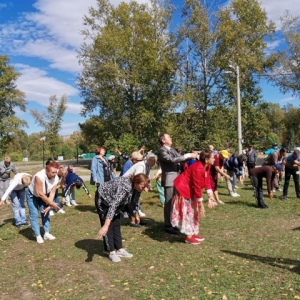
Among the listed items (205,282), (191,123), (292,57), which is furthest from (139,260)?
(292,57)

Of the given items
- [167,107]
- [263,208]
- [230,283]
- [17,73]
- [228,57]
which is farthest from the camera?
[17,73]

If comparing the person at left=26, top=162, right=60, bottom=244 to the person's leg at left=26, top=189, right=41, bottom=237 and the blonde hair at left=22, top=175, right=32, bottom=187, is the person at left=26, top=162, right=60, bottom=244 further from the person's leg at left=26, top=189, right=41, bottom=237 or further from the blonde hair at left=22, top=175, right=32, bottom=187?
the blonde hair at left=22, top=175, right=32, bottom=187

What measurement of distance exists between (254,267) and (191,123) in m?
22.7

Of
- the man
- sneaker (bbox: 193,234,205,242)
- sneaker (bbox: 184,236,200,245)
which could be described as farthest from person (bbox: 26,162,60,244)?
sneaker (bbox: 193,234,205,242)

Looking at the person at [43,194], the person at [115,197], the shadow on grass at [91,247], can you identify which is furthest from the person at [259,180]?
the person at [43,194]

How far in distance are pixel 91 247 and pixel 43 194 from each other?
1.38 m

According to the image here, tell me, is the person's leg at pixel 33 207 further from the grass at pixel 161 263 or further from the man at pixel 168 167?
the man at pixel 168 167

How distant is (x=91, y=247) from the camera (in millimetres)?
6383

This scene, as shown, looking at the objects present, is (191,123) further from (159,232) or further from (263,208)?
(159,232)

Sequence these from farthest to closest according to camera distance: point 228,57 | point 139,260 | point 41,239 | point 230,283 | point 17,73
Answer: point 17,73, point 228,57, point 41,239, point 139,260, point 230,283

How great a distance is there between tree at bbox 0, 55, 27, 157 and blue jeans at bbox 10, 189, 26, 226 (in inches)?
1279

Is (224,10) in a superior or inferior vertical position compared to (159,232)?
superior

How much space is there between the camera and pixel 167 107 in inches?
1123

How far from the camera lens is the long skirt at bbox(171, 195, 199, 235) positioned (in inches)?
243
